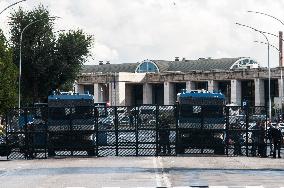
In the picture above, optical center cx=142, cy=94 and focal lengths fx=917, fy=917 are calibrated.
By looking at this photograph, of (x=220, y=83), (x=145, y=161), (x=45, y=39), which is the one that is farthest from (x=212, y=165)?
(x=220, y=83)

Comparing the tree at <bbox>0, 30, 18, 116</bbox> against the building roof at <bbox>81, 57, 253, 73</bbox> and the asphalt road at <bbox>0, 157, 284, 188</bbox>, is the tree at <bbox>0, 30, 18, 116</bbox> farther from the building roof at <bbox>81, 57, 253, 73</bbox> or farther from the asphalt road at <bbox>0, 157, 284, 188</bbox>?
the building roof at <bbox>81, 57, 253, 73</bbox>

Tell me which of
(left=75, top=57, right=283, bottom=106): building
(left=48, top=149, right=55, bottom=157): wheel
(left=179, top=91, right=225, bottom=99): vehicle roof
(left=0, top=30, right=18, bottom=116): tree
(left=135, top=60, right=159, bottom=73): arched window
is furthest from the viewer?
(left=135, top=60, right=159, bottom=73): arched window

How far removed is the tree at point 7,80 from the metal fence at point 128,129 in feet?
87.2

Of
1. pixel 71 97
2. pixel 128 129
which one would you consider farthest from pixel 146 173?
pixel 71 97

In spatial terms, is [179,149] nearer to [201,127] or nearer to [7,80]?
[201,127]

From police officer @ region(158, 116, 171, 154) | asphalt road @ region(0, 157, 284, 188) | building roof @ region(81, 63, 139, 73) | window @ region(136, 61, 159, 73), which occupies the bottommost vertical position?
asphalt road @ region(0, 157, 284, 188)

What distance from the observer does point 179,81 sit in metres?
136

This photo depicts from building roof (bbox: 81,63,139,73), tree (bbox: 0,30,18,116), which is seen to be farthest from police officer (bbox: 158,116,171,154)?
building roof (bbox: 81,63,139,73)

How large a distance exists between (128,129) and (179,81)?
98683mm

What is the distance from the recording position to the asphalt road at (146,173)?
73.5 feet

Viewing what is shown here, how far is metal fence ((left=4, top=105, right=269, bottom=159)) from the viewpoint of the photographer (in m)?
37.7

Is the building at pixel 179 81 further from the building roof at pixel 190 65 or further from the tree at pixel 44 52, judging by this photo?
the tree at pixel 44 52

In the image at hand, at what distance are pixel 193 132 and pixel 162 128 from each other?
1.37 m

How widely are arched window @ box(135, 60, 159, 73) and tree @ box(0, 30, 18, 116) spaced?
84.4 m
